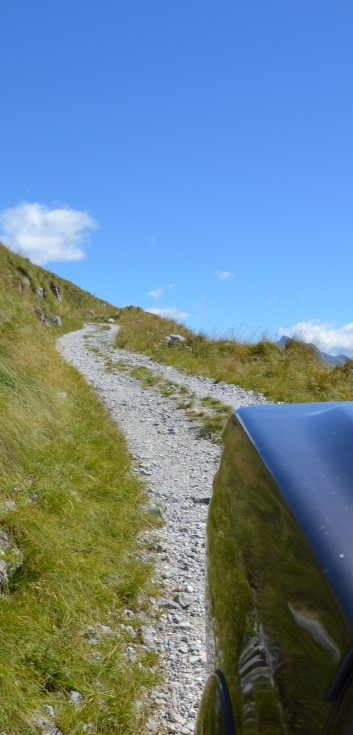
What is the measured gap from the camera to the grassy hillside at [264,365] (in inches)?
524

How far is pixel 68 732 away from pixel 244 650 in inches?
73.7

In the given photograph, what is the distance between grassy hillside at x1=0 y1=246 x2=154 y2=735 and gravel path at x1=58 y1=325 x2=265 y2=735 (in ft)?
0.58

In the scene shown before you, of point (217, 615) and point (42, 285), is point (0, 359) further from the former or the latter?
point (42, 285)

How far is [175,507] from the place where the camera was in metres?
6.34

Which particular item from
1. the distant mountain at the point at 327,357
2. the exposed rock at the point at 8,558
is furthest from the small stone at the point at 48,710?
the distant mountain at the point at 327,357

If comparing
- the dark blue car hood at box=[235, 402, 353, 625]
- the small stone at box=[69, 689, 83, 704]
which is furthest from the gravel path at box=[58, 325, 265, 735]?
the dark blue car hood at box=[235, 402, 353, 625]

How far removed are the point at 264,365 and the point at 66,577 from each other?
13.6 meters

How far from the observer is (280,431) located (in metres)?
1.85

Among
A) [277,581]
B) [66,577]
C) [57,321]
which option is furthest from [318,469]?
[57,321]

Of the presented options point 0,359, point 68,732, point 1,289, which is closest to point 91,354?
point 1,289

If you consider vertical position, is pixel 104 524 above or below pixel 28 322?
below

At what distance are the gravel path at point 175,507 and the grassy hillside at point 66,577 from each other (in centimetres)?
18

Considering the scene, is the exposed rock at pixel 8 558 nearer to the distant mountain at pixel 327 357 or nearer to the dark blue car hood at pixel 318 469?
the dark blue car hood at pixel 318 469

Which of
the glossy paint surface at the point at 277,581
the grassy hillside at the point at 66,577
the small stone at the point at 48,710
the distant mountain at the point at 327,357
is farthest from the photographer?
the distant mountain at the point at 327,357
